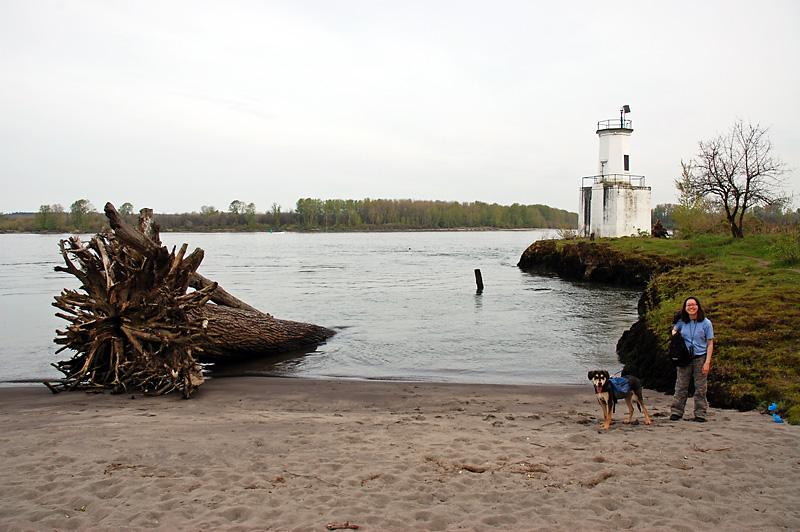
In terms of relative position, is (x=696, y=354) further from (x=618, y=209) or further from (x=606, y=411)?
(x=618, y=209)

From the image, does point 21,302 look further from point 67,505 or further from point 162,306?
point 67,505

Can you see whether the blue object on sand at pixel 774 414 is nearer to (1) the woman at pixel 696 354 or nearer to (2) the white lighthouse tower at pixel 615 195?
(1) the woman at pixel 696 354

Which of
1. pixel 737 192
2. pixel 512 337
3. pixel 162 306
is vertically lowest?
Result: pixel 512 337

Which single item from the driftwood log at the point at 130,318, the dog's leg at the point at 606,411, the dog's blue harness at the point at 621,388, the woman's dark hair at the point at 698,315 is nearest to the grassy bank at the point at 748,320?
the woman's dark hair at the point at 698,315

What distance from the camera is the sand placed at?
15.4ft

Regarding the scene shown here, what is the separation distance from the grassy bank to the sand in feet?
2.48

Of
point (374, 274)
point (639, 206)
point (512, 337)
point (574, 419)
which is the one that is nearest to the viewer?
point (574, 419)

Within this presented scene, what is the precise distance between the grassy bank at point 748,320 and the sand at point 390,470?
0.75 m

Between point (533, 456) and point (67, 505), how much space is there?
467cm

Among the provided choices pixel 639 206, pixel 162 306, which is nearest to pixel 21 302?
pixel 162 306

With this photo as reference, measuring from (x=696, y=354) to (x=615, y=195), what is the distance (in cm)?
4252

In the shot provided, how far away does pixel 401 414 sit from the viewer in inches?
347

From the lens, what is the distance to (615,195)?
155 feet

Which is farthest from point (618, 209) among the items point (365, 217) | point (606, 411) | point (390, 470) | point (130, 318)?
point (365, 217)
